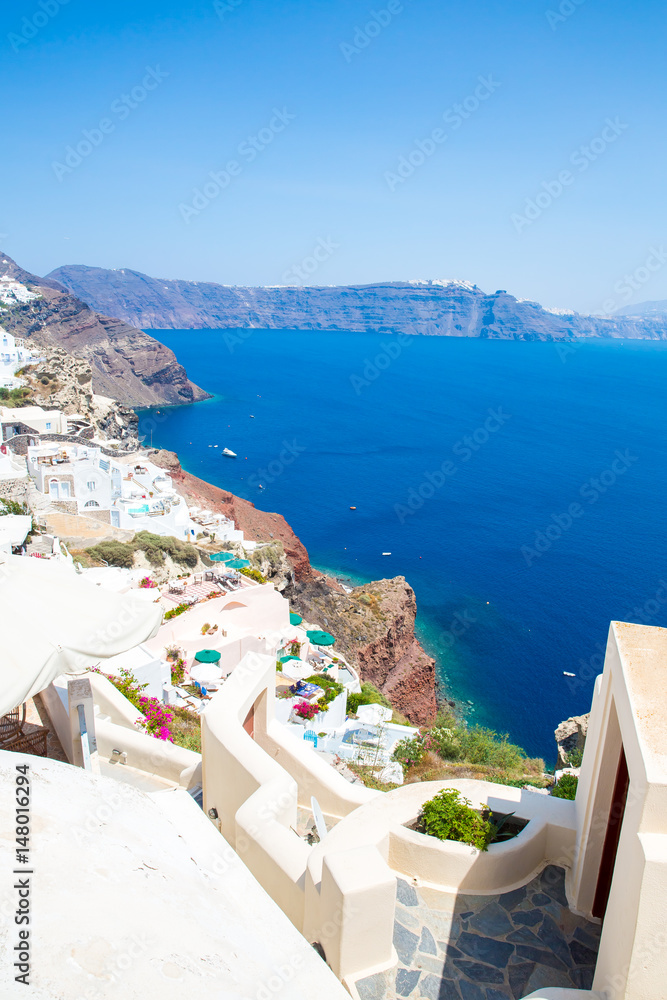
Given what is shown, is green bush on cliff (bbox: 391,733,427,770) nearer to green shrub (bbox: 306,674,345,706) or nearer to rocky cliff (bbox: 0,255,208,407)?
green shrub (bbox: 306,674,345,706)

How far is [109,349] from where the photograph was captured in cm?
10825

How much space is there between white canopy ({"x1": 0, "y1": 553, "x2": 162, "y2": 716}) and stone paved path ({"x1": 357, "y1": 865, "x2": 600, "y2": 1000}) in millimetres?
3180

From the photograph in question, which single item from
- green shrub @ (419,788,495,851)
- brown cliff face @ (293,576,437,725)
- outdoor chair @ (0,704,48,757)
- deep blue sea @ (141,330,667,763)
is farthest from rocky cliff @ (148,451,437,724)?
outdoor chair @ (0,704,48,757)

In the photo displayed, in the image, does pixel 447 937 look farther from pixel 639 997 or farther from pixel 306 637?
pixel 306 637

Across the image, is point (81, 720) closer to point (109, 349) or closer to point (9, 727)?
point (9, 727)

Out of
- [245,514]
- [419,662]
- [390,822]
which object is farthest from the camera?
[245,514]

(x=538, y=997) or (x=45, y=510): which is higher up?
(x=538, y=997)

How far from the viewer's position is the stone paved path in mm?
4918

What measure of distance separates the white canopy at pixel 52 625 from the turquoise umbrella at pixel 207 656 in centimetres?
1394

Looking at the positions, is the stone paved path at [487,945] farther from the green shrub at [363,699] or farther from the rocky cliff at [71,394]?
the rocky cliff at [71,394]

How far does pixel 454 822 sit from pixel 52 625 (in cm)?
387

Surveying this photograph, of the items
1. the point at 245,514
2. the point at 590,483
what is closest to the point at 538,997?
the point at 245,514

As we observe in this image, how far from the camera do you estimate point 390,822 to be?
5.98 m

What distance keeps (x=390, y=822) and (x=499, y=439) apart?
8438 centimetres
